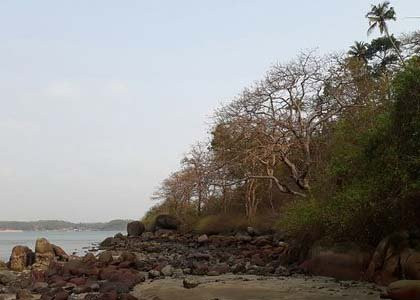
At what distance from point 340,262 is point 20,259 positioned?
1680 cm

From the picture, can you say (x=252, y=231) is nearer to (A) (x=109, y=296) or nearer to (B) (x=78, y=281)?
(B) (x=78, y=281)

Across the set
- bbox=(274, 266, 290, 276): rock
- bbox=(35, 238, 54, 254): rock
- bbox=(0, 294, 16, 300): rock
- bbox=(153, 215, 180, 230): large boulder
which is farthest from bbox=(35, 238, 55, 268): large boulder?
bbox=(153, 215, 180, 230): large boulder

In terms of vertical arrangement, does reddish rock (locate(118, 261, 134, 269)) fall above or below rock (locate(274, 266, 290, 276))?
above

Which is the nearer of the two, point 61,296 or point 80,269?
point 61,296

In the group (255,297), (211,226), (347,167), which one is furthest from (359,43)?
(255,297)

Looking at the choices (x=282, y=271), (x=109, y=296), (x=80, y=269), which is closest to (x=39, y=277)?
(x=80, y=269)

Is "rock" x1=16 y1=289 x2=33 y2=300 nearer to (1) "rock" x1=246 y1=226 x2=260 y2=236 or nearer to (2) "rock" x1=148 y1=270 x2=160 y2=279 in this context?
(2) "rock" x1=148 y1=270 x2=160 y2=279

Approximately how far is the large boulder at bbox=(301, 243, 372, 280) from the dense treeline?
0.49m

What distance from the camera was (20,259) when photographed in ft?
79.6

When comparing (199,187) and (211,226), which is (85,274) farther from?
(211,226)

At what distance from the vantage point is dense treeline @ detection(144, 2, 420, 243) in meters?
11.9

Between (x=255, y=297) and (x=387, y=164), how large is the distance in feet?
14.7

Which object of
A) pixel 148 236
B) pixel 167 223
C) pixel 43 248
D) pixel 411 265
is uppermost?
pixel 167 223

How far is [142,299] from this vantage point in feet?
38.9
